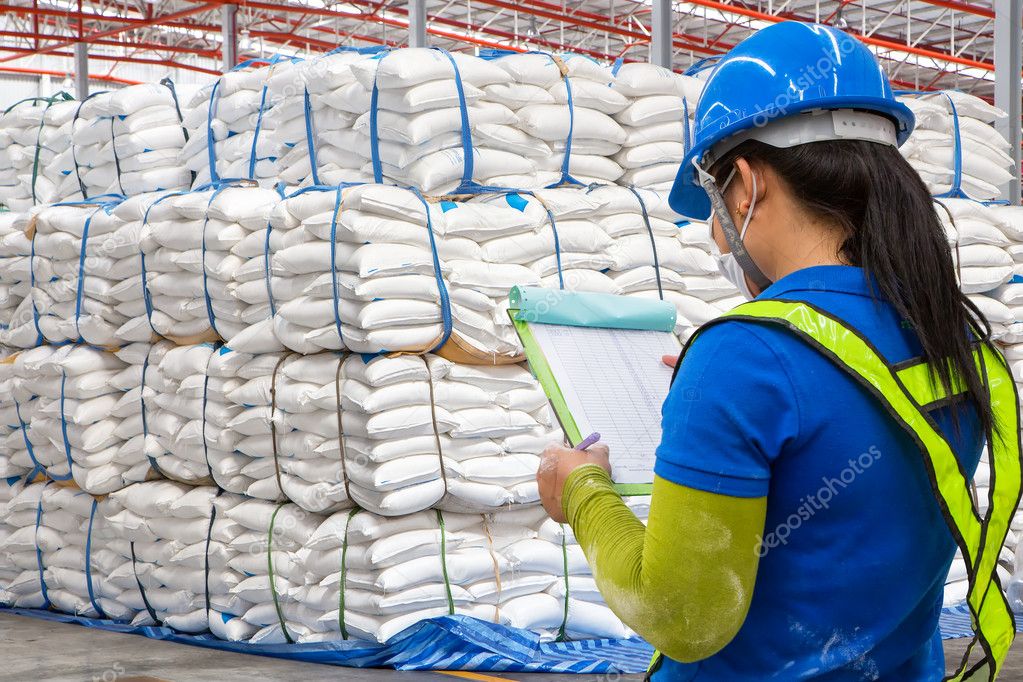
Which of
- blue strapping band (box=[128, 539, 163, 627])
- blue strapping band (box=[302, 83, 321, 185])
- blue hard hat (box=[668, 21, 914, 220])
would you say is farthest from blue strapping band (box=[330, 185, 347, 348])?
blue hard hat (box=[668, 21, 914, 220])

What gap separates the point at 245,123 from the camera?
17.5ft

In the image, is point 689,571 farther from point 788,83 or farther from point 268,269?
point 268,269

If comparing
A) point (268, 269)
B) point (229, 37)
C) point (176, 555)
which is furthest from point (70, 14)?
point (268, 269)

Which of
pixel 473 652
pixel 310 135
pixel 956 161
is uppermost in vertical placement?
pixel 310 135

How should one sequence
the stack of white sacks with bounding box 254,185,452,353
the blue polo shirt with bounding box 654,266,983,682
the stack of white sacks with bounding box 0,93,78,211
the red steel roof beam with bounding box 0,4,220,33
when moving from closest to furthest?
the blue polo shirt with bounding box 654,266,983,682, the stack of white sacks with bounding box 254,185,452,353, the stack of white sacks with bounding box 0,93,78,211, the red steel roof beam with bounding box 0,4,220,33

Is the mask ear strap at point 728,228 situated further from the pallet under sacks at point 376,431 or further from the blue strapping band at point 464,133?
the blue strapping band at point 464,133

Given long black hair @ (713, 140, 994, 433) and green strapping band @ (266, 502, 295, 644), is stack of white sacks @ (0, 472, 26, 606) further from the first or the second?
long black hair @ (713, 140, 994, 433)

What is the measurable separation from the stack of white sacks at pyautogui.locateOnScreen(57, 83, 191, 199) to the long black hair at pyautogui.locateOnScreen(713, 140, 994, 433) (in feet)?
16.8

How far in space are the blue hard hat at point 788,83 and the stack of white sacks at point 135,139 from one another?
5.02m

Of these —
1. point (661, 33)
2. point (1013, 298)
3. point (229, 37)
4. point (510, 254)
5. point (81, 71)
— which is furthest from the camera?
point (81, 71)

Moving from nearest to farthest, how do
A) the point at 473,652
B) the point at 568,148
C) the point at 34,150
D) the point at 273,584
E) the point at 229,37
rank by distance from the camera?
the point at 473,652, the point at 273,584, the point at 568,148, the point at 34,150, the point at 229,37

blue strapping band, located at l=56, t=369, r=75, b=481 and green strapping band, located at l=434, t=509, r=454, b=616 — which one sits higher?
blue strapping band, located at l=56, t=369, r=75, b=481

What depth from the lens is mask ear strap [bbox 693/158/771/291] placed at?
1.17 m

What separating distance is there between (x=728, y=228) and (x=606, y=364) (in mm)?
436
